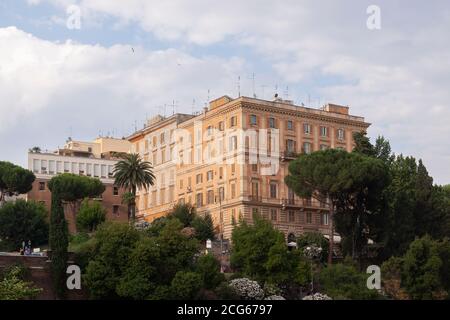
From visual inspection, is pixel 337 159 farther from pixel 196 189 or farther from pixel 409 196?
pixel 196 189

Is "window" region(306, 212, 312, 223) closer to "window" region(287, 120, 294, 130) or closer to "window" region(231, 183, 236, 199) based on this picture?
"window" region(231, 183, 236, 199)

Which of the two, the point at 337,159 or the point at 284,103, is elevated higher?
the point at 284,103

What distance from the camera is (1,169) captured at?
4486 inches

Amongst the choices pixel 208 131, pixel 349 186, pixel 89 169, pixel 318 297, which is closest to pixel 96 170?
pixel 89 169

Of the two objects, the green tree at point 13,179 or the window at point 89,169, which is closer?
the green tree at point 13,179

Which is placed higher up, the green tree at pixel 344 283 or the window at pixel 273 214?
the window at pixel 273 214

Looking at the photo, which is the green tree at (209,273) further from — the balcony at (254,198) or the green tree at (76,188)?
the green tree at (76,188)

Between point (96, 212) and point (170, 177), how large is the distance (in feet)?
40.6

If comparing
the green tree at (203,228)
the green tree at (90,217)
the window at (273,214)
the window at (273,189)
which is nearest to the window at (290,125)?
the window at (273,189)

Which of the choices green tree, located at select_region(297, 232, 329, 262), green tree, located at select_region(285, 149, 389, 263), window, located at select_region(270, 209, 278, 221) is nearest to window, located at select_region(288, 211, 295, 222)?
window, located at select_region(270, 209, 278, 221)

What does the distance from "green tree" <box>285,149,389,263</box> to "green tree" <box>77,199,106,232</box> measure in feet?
83.7

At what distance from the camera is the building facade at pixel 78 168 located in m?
126

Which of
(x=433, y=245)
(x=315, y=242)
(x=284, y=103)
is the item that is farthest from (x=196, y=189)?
(x=433, y=245)

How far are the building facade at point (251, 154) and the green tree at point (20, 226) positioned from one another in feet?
57.3
